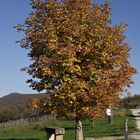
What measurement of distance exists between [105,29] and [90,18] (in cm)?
85

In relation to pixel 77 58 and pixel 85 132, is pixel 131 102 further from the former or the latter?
pixel 77 58

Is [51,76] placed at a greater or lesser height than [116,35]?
lesser

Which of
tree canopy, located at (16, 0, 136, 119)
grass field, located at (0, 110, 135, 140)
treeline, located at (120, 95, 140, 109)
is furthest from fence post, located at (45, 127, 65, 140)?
treeline, located at (120, 95, 140, 109)

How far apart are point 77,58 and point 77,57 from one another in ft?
0.25

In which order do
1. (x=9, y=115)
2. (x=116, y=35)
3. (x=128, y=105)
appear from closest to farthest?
(x=116, y=35) → (x=9, y=115) → (x=128, y=105)

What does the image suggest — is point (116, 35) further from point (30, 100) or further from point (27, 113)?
point (27, 113)

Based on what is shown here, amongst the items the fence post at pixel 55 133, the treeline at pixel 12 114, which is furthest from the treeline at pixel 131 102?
the fence post at pixel 55 133

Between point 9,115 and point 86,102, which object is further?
point 9,115

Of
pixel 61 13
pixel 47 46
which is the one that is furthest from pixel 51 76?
pixel 61 13

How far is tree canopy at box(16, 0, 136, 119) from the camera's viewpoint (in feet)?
71.1

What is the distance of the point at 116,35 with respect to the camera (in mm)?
23266

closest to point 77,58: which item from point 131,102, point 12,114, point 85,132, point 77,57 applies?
point 77,57

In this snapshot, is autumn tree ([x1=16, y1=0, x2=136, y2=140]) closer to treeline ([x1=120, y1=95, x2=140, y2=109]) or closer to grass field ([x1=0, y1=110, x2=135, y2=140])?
grass field ([x1=0, y1=110, x2=135, y2=140])

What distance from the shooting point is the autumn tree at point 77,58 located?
21672 millimetres
